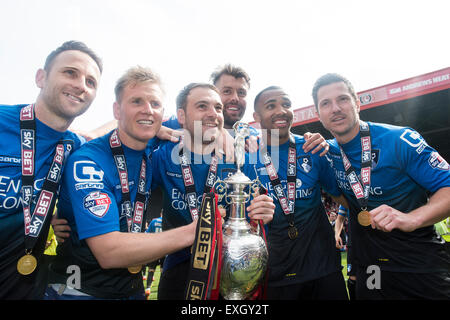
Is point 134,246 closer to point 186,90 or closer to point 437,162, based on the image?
point 186,90

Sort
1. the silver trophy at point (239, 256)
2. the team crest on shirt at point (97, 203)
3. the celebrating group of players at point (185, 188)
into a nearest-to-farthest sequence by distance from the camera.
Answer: the silver trophy at point (239, 256) → the team crest on shirt at point (97, 203) → the celebrating group of players at point (185, 188)

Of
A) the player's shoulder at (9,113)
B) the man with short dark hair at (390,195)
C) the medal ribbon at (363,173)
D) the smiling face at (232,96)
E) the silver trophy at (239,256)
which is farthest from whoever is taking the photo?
the smiling face at (232,96)

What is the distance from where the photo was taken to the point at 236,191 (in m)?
1.65

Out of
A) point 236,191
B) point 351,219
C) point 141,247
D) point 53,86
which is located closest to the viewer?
point 141,247

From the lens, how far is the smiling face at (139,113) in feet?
6.72

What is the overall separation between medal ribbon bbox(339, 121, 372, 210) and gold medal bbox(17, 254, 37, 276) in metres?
2.70

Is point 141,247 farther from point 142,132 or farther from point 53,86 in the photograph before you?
point 53,86

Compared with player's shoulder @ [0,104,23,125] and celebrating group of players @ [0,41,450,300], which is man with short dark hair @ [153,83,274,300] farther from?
player's shoulder @ [0,104,23,125]

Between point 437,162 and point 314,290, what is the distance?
1.54 metres

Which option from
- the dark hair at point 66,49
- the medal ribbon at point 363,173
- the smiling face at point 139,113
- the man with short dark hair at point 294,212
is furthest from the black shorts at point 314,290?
the dark hair at point 66,49

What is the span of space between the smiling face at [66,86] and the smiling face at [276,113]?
1.68m

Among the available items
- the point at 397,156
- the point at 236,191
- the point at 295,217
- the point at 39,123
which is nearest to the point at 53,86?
the point at 39,123

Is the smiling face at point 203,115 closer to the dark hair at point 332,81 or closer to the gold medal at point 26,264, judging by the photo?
the dark hair at point 332,81

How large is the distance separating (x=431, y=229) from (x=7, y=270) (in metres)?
3.54
